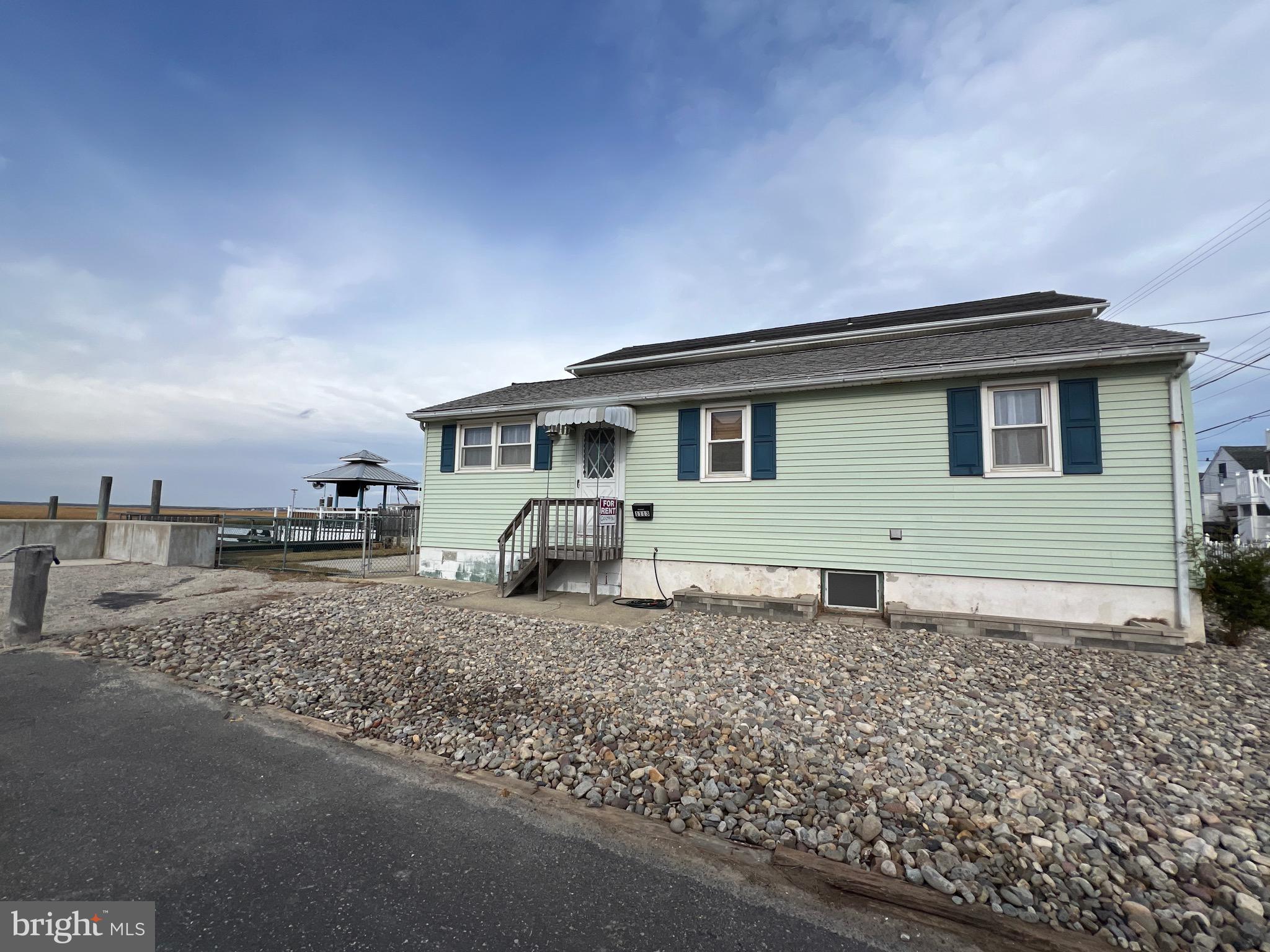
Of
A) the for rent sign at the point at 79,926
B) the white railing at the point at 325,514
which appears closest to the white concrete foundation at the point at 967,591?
the for rent sign at the point at 79,926

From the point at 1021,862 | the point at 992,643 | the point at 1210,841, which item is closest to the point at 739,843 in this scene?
the point at 1021,862

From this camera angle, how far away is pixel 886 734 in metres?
3.86

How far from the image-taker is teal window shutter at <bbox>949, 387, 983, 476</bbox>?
276 inches

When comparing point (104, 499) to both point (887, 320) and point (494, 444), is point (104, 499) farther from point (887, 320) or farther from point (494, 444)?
point (887, 320)

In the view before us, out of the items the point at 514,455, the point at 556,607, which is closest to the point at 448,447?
the point at 514,455

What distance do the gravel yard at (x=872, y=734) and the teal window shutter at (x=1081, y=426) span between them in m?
2.23

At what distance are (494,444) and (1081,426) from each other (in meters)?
8.99

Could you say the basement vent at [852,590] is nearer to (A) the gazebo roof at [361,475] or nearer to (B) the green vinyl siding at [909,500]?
(B) the green vinyl siding at [909,500]

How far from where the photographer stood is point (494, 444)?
404 inches

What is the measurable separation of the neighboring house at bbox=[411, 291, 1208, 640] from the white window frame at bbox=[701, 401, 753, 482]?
42 mm

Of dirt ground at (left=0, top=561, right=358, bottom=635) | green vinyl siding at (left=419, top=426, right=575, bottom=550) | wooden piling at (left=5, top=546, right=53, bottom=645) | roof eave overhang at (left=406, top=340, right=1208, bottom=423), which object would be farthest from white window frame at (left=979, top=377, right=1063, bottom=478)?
wooden piling at (left=5, top=546, right=53, bottom=645)

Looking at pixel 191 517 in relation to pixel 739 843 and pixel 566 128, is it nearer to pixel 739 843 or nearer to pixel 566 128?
pixel 566 128

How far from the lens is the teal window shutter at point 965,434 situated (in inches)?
276

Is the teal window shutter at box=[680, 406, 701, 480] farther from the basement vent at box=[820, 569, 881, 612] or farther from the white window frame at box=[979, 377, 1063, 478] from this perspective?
the white window frame at box=[979, 377, 1063, 478]
